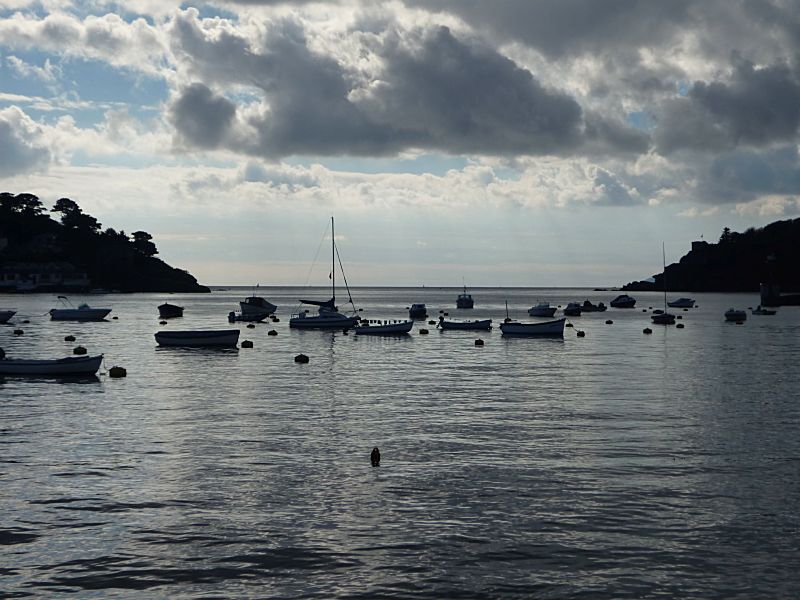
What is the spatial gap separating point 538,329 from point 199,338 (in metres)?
40.6

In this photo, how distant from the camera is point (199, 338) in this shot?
80375 mm

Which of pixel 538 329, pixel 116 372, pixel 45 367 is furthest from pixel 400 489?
pixel 538 329

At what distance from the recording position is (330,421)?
35531 millimetres

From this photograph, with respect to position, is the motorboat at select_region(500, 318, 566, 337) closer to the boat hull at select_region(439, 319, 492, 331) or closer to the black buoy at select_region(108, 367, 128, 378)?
the boat hull at select_region(439, 319, 492, 331)

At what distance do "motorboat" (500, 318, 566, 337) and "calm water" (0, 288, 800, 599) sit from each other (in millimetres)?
46850

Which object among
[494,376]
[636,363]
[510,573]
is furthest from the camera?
[636,363]

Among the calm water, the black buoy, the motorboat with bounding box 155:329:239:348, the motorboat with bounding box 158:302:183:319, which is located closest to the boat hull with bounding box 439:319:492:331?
the motorboat with bounding box 155:329:239:348

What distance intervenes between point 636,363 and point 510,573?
51.2m

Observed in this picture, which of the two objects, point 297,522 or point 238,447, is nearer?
point 297,522

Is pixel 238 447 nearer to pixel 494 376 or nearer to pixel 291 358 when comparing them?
pixel 494 376

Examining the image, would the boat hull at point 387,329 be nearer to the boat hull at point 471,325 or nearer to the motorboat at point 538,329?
the boat hull at point 471,325

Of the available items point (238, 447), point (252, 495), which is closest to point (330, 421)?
point (238, 447)

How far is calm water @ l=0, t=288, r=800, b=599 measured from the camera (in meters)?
16.4

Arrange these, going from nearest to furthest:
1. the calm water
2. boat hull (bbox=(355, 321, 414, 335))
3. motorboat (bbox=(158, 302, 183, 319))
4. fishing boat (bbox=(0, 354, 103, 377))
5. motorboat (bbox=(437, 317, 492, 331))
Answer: the calm water
fishing boat (bbox=(0, 354, 103, 377))
boat hull (bbox=(355, 321, 414, 335))
motorboat (bbox=(437, 317, 492, 331))
motorboat (bbox=(158, 302, 183, 319))
